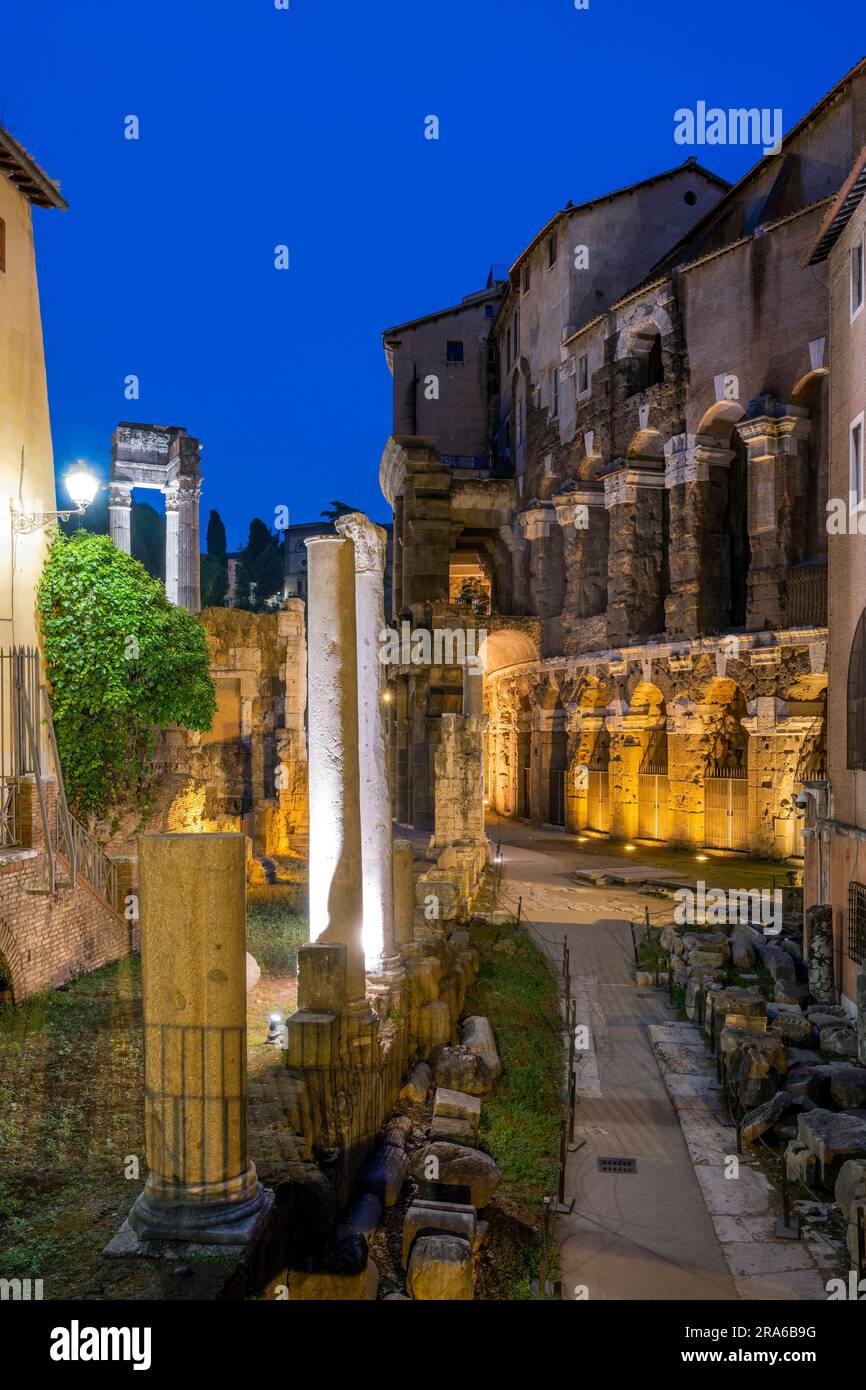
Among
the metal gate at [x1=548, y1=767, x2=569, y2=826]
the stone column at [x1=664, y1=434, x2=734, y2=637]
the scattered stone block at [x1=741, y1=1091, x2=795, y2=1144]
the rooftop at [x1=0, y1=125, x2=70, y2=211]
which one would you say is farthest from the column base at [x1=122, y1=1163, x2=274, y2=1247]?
the metal gate at [x1=548, y1=767, x2=569, y2=826]

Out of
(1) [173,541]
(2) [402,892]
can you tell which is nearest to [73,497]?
(2) [402,892]

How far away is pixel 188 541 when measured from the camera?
2772 cm

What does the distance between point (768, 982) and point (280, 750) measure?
1661 centimetres

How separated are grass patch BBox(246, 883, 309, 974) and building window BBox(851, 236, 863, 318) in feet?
38.5

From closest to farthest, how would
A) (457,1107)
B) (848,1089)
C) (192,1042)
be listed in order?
(192,1042) → (457,1107) → (848,1089)

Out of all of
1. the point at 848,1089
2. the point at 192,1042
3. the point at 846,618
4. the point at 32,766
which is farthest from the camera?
the point at 846,618

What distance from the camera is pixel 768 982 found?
15492 millimetres

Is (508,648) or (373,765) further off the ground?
(508,648)

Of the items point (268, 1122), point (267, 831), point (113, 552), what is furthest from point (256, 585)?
point (268, 1122)

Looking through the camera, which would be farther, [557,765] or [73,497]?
[557,765]

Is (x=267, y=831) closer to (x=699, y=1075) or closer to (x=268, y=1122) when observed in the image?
(x=699, y=1075)

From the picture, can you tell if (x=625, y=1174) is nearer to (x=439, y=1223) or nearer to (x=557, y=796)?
(x=439, y=1223)

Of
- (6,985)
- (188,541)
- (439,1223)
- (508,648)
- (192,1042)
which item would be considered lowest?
(439,1223)

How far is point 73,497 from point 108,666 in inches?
107
